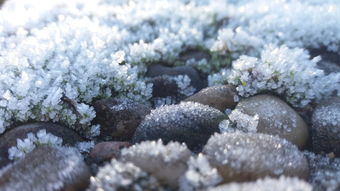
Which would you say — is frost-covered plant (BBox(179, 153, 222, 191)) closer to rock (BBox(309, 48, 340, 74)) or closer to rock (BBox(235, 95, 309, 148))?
rock (BBox(235, 95, 309, 148))

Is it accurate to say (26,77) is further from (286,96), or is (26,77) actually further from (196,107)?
(286,96)

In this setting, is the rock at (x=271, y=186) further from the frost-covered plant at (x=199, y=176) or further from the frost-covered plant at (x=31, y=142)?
the frost-covered plant at (x=31, y=142)

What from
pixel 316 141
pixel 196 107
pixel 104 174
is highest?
pixel 104 174

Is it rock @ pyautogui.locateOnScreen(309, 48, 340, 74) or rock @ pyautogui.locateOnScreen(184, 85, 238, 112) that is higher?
rock @ pyautogui.locateOnScreen(184, 85, 238, 112)

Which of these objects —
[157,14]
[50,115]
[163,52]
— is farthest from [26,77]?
[157,14]

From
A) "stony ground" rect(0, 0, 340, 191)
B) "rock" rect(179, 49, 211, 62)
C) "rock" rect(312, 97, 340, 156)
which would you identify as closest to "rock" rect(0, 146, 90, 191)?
"stony ground" rect(0, 0, 340, 191)

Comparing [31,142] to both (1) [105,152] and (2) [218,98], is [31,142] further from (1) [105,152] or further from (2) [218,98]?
(2) [218,98]

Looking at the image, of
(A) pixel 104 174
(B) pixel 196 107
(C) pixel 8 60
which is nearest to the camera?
(A) pixel 104 174
